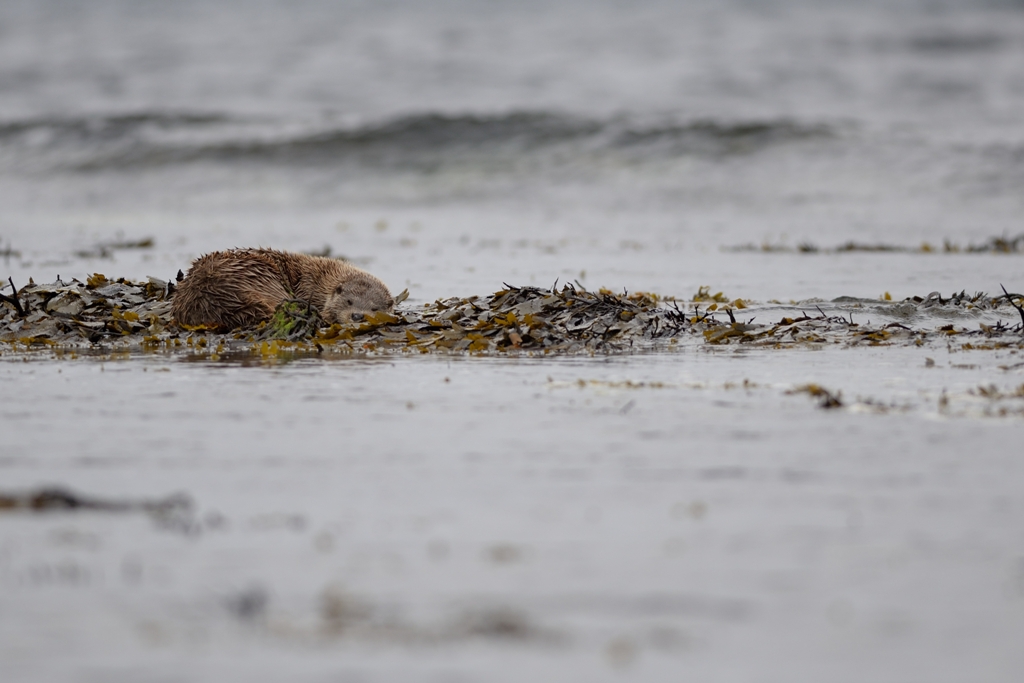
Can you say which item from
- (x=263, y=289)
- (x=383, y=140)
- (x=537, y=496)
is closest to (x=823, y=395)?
(x=537, y=496)

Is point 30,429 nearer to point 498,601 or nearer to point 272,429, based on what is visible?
point 272,429

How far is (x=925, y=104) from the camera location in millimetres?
28109

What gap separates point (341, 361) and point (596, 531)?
362cm

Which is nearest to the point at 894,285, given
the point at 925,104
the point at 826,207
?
the point at 826,207

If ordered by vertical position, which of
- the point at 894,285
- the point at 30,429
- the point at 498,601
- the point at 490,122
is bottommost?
the point at 498,601

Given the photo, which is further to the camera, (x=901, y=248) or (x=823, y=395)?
(x=901, y=248)

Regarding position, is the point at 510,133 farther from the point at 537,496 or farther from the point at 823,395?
the point at 537,496

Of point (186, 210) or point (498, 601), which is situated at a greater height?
point (186, 210)

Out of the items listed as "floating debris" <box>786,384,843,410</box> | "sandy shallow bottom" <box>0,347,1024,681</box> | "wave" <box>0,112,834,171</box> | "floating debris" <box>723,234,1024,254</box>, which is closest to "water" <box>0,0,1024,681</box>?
"sandy shallow bottom" <box>0,347,1024,681</box>

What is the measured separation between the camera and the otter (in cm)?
774

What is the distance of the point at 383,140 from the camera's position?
2688cm

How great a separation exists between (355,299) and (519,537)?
16.2 ft

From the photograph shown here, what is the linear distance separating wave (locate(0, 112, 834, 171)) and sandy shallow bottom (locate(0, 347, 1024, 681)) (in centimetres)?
2036

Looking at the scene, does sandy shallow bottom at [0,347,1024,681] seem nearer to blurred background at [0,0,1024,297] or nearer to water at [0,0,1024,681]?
water at [0,0,1024,681]
